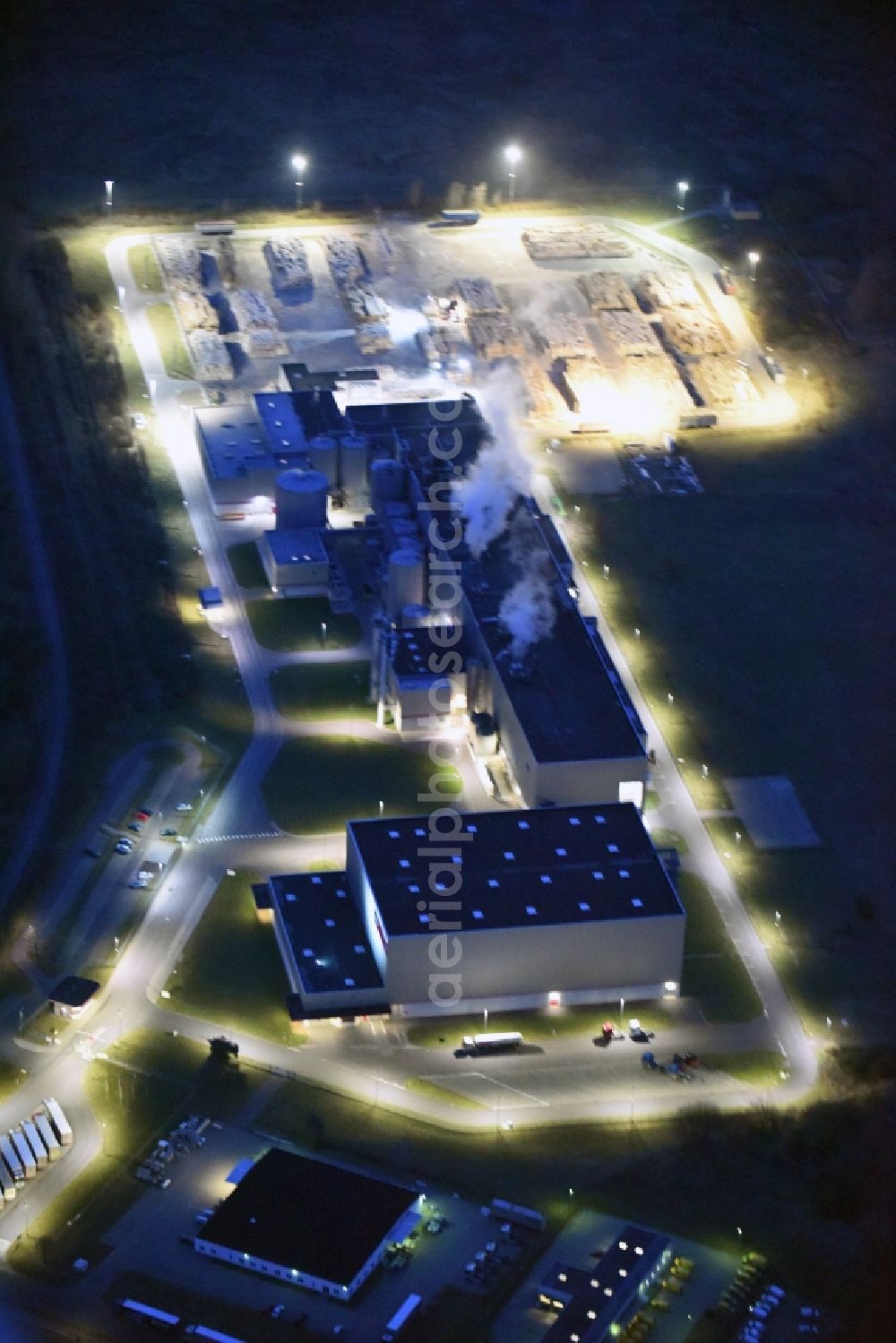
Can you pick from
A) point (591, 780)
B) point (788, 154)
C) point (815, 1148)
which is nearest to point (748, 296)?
point (788, 154)

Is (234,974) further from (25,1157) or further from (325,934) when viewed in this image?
(25,1157)

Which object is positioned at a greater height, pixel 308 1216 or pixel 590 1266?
pixel 590 1266

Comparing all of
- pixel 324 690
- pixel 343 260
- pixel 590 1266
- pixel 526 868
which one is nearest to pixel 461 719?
pixel 324 690

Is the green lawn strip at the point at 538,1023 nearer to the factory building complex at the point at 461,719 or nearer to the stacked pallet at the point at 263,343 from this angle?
the factory building complex at the point at 461,719

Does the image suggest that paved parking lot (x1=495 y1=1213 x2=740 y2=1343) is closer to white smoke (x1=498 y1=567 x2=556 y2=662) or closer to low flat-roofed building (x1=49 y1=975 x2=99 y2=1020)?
low flat-roofed building (x1=49 y1=975 x2=99 y2=1020)

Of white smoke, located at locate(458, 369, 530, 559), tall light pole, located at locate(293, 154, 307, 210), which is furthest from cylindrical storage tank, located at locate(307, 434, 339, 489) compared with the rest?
tall light pole, located at locate(293, 154, 307, 210)

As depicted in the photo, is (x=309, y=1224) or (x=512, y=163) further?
(x=512, y=163)

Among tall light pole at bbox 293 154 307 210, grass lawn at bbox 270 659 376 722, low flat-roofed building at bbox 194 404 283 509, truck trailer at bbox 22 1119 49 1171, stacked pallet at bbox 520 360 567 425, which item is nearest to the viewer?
truck trailer at bbox 22 1119 49 1171
